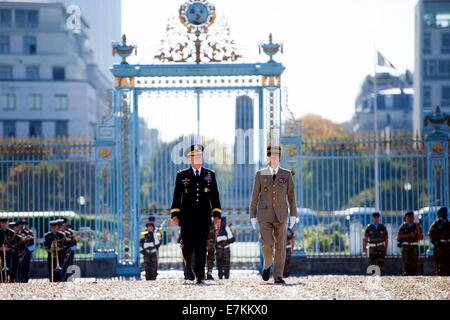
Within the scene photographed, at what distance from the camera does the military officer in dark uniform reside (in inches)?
636

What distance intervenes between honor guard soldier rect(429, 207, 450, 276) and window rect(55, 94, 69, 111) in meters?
53.4

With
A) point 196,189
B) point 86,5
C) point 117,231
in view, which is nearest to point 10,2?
point 86,5

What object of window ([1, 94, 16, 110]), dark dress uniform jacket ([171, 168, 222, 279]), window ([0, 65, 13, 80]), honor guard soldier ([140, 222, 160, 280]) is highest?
window ([0, 65, 13, 80])

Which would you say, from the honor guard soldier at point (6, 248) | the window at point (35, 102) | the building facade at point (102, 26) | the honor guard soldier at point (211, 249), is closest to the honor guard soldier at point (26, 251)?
the honor guard soldier at point (6, 248)

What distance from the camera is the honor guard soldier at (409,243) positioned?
904 inches

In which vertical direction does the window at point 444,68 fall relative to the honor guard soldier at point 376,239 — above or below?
above

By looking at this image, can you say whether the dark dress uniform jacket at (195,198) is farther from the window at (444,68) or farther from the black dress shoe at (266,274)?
the window at (444,68)

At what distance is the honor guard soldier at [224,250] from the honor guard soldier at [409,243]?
10.9 ft

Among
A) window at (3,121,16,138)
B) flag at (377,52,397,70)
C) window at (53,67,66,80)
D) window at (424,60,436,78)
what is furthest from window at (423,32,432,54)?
flag at (377,52,397,70)

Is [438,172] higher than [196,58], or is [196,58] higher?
[196,58]

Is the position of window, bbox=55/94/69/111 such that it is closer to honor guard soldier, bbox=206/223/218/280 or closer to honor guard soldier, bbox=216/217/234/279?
honor guard soldier, bbox=216/217/234/279
